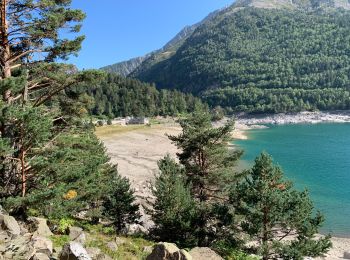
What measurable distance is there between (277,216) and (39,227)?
13.3m

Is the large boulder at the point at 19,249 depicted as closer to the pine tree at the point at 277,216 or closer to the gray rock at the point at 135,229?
the pine tree at the point at 277,216

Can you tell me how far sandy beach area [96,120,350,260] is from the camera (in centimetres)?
5034

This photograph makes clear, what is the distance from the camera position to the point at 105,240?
68.9 feet

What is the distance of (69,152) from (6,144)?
12.0 ft

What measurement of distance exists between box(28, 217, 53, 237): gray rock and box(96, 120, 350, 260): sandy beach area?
18.7 m

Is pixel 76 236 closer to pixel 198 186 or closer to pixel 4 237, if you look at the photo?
pixel 4 237

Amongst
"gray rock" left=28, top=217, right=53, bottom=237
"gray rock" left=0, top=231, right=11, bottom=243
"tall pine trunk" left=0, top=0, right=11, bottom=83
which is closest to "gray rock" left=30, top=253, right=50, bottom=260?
"gray rock" left=0, top=231, right=11, bottom=243

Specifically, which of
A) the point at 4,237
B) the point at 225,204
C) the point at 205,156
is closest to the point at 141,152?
the point at 205,156

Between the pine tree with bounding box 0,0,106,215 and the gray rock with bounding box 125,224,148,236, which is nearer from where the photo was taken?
the pine tree with bounding box 0,0,106,215

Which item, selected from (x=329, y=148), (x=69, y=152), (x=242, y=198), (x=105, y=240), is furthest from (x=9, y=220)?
(x=329, y=148)

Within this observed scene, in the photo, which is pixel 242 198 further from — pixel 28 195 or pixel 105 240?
pixel 28 195

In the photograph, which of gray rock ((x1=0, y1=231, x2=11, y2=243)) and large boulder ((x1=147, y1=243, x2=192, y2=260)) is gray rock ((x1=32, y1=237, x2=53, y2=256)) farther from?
large boulder ((x1=147, y1=243, x2=192, y2=260))

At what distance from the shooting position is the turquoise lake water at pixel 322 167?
46.3 meters

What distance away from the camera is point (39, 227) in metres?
18.5
